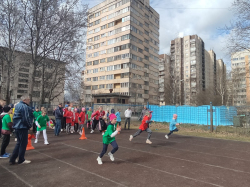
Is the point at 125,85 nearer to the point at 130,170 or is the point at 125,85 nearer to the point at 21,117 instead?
the point at 21,117

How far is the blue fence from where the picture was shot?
15.1m

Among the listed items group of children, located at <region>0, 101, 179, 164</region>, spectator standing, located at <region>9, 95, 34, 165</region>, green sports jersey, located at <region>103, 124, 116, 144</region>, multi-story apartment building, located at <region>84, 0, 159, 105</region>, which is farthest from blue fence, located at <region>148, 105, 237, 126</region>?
multi-story apartment building, located at <region>84, 0, 159, 105</region>

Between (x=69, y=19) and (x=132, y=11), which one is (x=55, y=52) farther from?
(x=132, y=11)

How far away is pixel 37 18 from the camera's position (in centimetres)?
1692

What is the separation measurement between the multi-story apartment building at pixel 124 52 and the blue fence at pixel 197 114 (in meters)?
33.5

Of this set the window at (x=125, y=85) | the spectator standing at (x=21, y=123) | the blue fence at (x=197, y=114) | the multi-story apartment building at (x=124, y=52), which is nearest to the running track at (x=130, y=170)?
the spectator standing at (x=21, y=123)

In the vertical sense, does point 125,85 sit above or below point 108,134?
above

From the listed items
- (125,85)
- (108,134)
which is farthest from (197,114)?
(125,85)

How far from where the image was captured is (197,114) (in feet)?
54.1

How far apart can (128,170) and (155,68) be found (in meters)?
66.3

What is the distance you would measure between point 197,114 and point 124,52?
42627 mm

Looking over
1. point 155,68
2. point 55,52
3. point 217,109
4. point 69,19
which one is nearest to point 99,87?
point 155,68

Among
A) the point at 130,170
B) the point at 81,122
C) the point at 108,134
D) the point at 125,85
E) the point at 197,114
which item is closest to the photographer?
the point at 130,170

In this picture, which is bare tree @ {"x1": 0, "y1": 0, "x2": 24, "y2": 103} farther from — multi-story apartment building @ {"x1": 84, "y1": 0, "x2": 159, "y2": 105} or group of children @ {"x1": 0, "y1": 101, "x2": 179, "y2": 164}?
multi-story apartment building @ {"x1": 84, "y1": 0, "x2": 159, "y2": 105}
